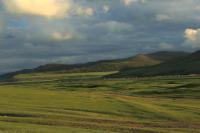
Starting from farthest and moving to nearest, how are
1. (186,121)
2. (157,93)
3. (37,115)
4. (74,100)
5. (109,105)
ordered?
(157,93), (74,100), (109,105), (186,121), (37,115)

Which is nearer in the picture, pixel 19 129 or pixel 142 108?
pixel 19 129

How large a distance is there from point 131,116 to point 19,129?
2585 cm

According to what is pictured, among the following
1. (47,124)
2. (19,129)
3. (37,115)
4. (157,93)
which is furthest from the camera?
(157,93)

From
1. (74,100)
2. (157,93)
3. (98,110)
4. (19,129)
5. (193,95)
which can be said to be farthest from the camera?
(157,93)

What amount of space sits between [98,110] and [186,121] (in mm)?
12941

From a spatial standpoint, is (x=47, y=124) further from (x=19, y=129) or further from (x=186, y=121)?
(x=186, y=121)

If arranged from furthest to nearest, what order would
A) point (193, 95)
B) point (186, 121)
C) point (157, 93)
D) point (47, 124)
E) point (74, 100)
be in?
point (157, 93) < point (193, 95) < point (74, 100) < point (186, 121) < point (47, 124)

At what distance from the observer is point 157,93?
119m

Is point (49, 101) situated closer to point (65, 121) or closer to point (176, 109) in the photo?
point (176, 109)

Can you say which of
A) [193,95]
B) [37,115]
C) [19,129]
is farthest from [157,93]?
[19,129]

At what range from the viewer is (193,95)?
10588 cm

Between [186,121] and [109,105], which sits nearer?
[186,121]

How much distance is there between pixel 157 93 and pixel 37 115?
6681 centimetres

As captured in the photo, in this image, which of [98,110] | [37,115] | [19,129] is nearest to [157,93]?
[98,110]
